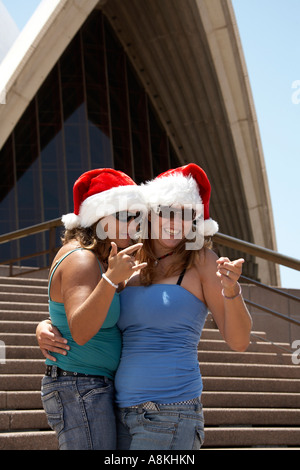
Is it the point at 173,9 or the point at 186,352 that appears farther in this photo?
the point at 173,9

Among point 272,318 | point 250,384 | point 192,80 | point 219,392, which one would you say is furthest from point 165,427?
point 192,80

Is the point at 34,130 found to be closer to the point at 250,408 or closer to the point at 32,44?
the point at 32,44

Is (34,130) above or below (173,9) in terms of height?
below

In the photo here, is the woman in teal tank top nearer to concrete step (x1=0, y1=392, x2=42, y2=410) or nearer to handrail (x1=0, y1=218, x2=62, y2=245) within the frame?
concrete step (x1=0, y1=392, x2=42, y2=410)

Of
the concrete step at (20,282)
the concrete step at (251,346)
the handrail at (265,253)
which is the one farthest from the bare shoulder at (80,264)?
the concrete step at (20,282)

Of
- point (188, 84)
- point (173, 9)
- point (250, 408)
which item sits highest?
point (173, 9)

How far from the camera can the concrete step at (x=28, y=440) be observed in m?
4.10

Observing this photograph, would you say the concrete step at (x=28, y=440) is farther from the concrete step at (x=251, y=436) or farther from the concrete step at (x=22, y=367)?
the concrete step at (x=251, y=436)

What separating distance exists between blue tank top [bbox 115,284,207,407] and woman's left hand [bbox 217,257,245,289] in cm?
18

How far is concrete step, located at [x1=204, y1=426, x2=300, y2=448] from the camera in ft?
15.2
